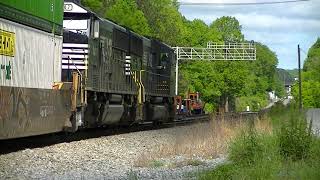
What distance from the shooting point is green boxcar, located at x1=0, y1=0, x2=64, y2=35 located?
11805mm

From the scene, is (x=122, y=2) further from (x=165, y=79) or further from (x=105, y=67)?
(x=105, y=67)

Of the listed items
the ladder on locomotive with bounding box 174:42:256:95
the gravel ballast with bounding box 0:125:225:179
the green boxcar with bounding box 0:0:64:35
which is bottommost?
the gravel ballast with bounding box 0:125:225:179

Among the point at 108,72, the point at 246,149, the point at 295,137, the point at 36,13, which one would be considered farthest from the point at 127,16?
the point at 246,149

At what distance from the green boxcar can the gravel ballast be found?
3.04 m

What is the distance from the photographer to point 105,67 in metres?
18.7

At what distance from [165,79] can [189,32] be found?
174ft

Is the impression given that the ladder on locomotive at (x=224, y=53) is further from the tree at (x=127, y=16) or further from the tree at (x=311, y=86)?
the tree at (x=311, y=86)

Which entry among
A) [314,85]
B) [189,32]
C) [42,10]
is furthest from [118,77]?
[314,85]

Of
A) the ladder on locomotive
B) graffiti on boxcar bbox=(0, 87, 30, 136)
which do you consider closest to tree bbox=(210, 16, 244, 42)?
the ladder on locomotive

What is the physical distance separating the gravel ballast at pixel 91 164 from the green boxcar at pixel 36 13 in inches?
120

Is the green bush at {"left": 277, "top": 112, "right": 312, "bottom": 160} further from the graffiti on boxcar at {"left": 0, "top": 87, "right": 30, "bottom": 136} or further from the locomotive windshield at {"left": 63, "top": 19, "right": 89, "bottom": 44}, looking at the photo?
the locomotive windshield at {"left": 63, "top": 19, "right": 89, "bottom": 44}

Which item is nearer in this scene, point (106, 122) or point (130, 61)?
point (106, 122)

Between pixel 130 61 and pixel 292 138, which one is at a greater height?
pixel 130 61

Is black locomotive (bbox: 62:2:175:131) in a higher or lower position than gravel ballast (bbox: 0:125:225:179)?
higher
